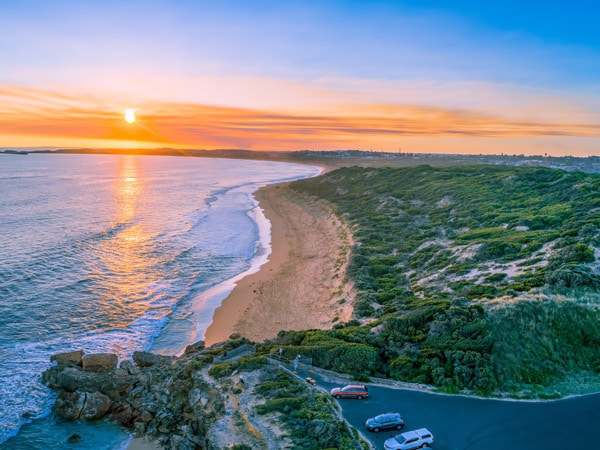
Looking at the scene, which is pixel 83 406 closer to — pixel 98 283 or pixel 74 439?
pixel 74 439

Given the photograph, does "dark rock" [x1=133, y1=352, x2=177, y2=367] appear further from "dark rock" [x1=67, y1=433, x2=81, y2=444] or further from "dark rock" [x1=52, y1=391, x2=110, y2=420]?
"dark rock" [x1=67, y1=433, x2=81, y2=444]

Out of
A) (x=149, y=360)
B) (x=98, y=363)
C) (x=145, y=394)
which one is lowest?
(x=145, y=394)

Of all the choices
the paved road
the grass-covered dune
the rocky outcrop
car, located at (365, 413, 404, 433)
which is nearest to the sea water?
the rocky outcrop

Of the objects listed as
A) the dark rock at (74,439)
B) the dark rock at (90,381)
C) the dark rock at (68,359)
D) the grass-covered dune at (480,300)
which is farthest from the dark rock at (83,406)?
the grass-covered dune at (480,300)

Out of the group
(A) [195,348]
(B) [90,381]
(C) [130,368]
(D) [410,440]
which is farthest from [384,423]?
(B) [90,381]

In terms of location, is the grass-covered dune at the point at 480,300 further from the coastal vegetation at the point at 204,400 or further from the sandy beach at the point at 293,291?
the coastal vegetation at the point at 204,400
